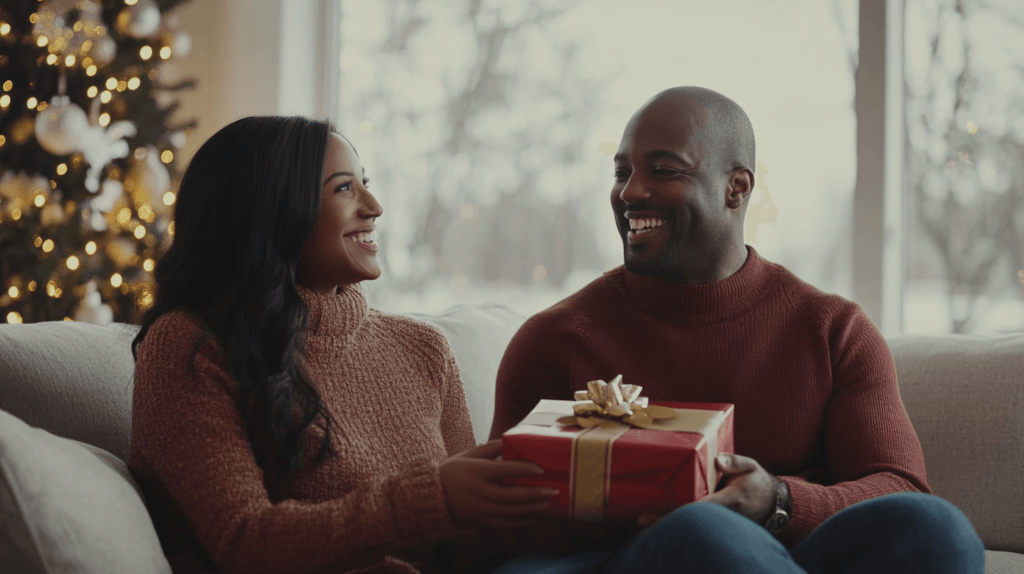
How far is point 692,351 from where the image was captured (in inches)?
56.2

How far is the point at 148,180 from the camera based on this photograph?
283cm

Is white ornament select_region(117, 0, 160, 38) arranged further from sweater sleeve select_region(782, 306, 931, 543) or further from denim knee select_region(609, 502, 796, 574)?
denim knee select_region(609, 502, 796, 574)

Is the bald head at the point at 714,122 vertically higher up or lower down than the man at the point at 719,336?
higher up

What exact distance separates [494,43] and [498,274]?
84 centimetres

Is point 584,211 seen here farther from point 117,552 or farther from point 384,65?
point 117,552

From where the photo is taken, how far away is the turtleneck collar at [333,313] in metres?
1.33

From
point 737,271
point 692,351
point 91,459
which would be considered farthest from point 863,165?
point 91,459

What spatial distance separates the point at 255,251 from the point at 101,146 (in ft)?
6.17

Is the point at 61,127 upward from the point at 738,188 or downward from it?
upward

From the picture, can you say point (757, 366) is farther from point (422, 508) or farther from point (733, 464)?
point (422, 508)

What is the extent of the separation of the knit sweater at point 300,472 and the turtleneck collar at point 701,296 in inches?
17.8

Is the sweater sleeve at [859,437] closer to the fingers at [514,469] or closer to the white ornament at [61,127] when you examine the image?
the fingers at [514,469]

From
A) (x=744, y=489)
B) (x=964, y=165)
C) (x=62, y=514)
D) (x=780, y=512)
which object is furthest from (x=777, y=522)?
Result: (x=964, y=165)

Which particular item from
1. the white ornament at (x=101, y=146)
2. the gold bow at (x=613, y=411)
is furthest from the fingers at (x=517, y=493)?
the white ornament at (x=101, y=146)
